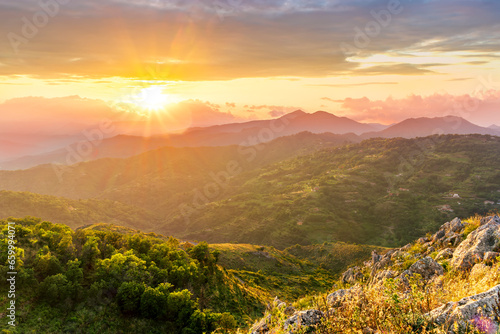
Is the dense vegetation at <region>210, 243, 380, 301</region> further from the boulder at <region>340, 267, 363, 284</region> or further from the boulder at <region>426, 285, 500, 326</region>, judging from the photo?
the boulder at <region>426, 285, 500, 326</region>

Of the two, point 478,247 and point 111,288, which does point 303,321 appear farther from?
point 111,288

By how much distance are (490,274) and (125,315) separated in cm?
3423

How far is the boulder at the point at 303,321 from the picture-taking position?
1111 centimetres

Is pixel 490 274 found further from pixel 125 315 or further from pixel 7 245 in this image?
pixel 7 245

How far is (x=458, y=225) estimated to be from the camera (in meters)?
32.1

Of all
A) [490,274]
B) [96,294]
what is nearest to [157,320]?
[96,294]

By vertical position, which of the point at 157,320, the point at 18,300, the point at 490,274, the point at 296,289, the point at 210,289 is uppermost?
the point at 490,274

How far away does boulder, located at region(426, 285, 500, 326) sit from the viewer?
8367mm

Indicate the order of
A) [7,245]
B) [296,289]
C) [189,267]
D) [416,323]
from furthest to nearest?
[296,289], [189,267], [7,245], [416,323]

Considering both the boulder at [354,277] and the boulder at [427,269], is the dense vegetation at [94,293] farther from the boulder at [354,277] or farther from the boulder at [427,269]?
the boulder at [427,269]

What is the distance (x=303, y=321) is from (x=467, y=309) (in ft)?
20.9

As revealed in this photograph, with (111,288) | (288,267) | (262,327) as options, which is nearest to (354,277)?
(262,327)

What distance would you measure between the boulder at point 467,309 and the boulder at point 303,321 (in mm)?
4672

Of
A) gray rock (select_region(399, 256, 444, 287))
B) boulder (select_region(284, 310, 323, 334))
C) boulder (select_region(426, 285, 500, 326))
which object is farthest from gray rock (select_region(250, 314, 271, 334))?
gray rock (select_region(399, 256, 444, 287))
